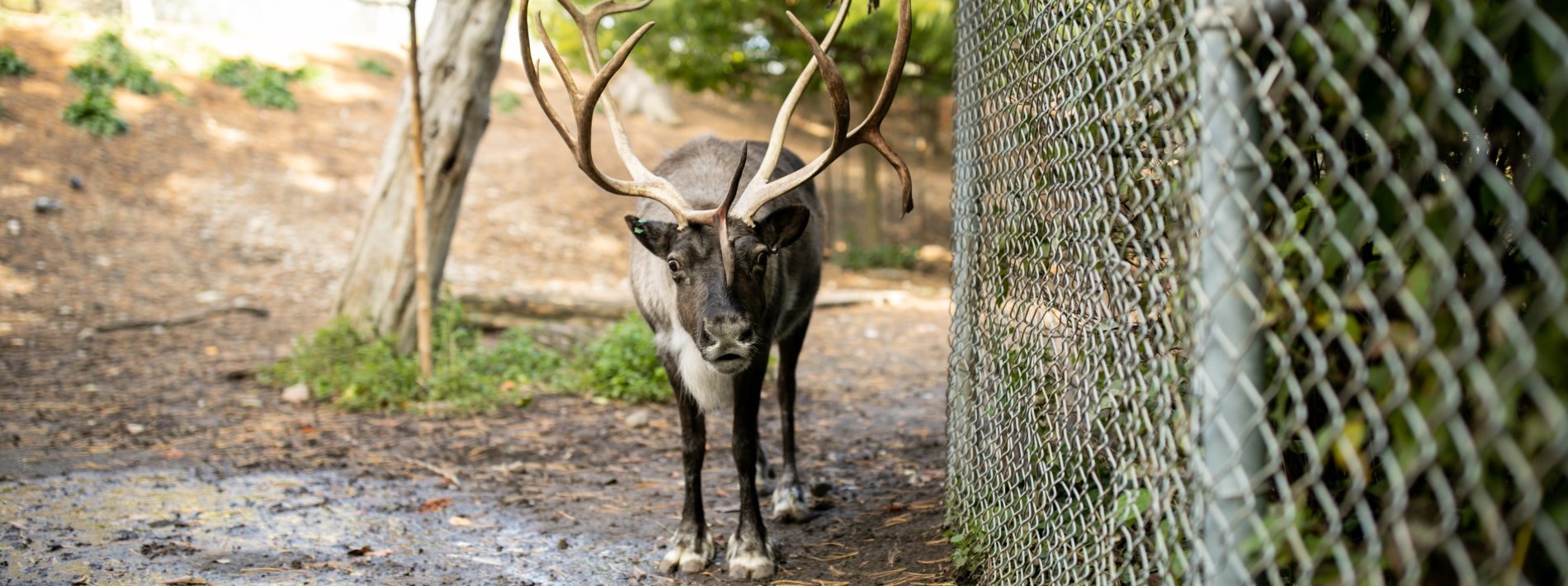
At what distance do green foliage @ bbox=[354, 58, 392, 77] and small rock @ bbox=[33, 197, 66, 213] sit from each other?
25.2 ft

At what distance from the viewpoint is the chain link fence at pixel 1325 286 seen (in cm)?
127

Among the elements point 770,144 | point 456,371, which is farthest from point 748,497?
point 456,371

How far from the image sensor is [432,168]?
710cm

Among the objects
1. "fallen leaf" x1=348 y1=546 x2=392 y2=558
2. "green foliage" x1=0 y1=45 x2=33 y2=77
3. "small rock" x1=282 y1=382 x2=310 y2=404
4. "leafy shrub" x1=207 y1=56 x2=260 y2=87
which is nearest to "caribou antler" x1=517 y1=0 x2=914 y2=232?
"fallen leaf" x1=348 y1=546 x2=392 y2=558

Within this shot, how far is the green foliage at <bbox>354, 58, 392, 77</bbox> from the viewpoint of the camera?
18.0 meters

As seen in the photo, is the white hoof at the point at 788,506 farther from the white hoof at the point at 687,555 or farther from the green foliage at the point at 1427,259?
the green foliage at the point at 1427,259

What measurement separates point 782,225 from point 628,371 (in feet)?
10.0

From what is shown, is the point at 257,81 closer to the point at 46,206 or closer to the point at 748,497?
the point at 46,206

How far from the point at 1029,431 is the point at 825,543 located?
63.2 inches

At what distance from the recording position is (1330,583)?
173 cm

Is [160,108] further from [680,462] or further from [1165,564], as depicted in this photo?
[1165,564]

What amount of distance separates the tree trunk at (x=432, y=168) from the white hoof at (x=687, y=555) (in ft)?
13.0

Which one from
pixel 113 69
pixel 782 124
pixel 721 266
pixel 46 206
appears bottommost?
pixel 46 206

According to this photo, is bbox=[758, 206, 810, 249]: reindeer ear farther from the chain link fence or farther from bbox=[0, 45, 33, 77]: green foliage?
bbox=[0, 45, 33, 77]: green foliage
